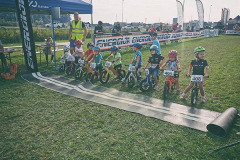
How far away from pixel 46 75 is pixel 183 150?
24.4 feet

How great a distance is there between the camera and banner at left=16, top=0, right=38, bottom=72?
8352mm

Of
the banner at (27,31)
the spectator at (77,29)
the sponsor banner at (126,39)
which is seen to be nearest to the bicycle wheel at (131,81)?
the spectator at (77,29)

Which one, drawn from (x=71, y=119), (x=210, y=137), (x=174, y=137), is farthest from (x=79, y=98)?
(x=210, y=137)

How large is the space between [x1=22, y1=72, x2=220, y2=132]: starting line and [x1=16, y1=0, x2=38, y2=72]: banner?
1087mm

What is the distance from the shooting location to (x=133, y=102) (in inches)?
232

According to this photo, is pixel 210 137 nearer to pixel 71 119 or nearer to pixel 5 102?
pixel 71 119

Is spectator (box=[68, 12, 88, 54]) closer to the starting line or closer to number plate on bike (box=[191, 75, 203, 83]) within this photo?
the starting line

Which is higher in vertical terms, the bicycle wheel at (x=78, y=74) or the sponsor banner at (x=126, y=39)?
the sponsor banner at (x=126, y=39)

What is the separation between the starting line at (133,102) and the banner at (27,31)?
109 centimetres

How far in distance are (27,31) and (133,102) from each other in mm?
6504

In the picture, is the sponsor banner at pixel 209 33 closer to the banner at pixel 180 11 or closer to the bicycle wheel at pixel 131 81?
the banner at pixel 180 11

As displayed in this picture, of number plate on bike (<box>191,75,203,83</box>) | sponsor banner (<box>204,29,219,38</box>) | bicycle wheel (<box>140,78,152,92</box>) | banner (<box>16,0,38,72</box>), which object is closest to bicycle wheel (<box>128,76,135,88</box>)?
bicycle wheel (<box>140,78,152,92</box>)

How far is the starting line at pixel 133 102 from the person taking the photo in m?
4.78

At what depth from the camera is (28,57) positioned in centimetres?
902
